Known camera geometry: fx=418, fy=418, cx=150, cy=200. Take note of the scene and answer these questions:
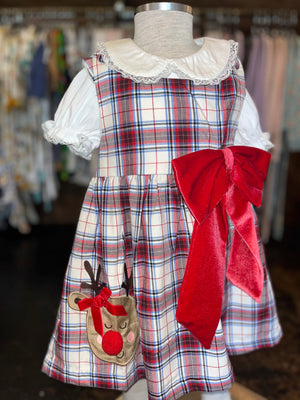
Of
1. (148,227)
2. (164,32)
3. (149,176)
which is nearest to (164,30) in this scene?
(164,32)

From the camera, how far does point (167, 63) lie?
2.96 feet

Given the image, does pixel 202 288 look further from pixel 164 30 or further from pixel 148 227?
pixel 164 30

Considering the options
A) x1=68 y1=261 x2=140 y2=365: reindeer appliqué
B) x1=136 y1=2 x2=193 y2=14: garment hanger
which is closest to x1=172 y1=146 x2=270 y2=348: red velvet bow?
x1=68 y1=261 x2=140 y2=365: reindeer appliqué

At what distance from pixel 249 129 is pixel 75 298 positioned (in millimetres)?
604

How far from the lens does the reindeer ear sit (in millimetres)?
953

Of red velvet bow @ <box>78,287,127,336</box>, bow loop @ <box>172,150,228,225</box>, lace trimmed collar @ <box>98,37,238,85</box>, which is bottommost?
red velvet bow @ <box>78,287,127,336</box>

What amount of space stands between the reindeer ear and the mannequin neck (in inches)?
22.9

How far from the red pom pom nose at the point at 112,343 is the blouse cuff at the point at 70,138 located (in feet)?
1.42

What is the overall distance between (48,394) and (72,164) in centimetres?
142

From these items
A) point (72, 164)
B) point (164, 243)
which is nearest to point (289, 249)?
point (72, 164)

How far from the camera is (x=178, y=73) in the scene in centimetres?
91

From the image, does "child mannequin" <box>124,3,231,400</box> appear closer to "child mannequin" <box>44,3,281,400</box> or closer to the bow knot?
"child mannequin" <box>44,3,281,400</box>

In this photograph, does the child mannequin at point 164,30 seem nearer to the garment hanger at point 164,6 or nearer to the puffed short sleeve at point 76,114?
the garment hanger at point 164,6

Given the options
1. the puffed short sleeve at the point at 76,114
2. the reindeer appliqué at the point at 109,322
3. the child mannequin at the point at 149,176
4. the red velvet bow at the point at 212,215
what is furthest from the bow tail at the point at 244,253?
the puffed short sleeve at the point at 76,114
